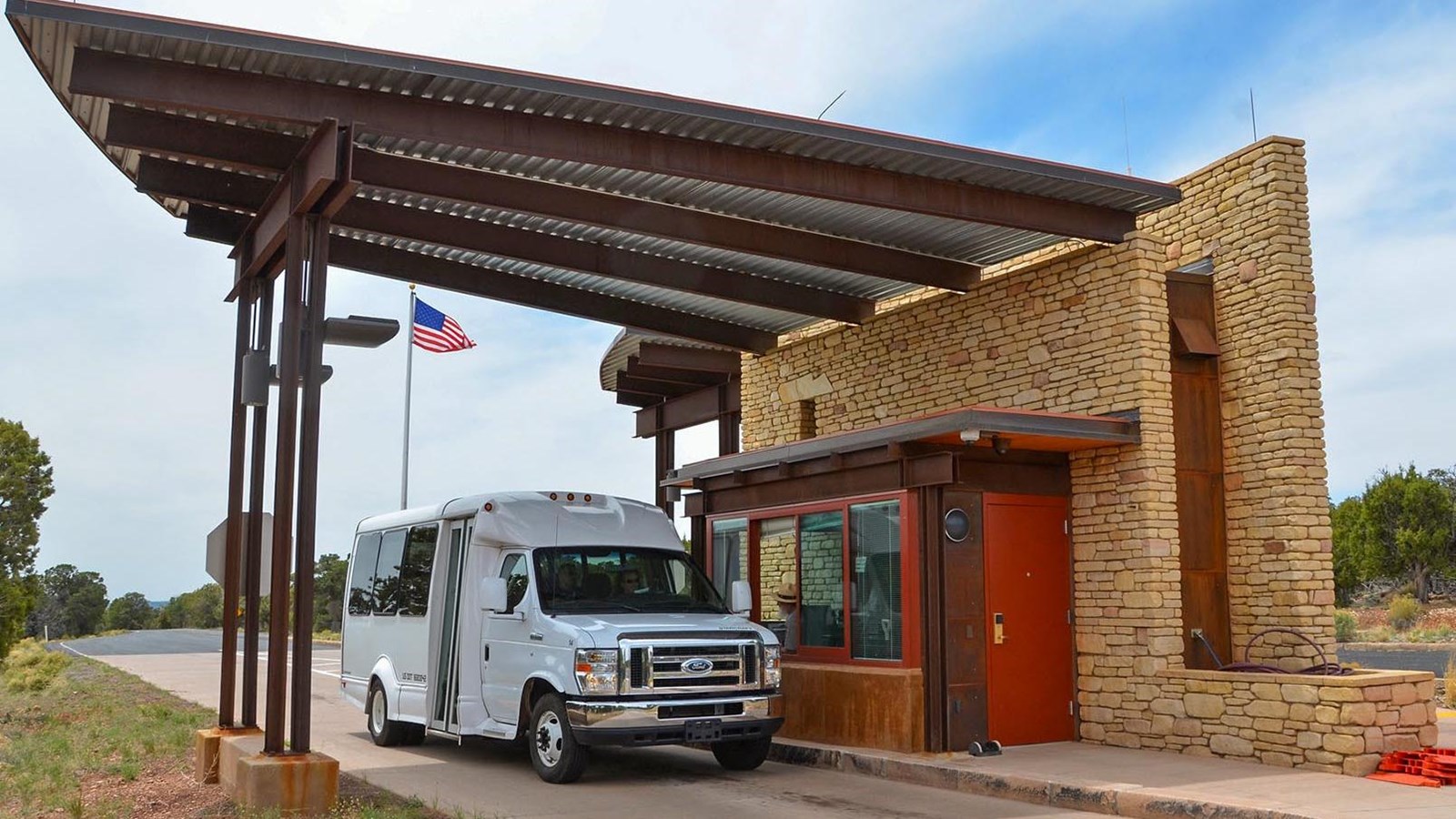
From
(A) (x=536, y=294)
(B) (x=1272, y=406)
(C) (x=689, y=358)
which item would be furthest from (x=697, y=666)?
(C) (x=689, y=358)

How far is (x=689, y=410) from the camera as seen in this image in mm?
22016

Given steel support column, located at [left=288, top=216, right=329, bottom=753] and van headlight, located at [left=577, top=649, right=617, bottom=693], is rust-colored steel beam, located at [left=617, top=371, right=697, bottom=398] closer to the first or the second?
van headlight, located at [left=577, top=649, right=617, bottom=693]

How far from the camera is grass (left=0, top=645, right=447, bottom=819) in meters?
10.2

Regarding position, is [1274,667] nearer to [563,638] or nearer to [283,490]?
[563,638]

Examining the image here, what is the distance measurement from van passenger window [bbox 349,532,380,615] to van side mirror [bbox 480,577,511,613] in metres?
3.62

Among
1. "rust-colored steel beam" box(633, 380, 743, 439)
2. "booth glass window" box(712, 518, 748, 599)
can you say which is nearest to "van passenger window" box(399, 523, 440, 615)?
"booth glass window" box(712, 518, 748, 599)

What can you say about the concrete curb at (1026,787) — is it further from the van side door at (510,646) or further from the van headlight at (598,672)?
the van side door at (510,646)

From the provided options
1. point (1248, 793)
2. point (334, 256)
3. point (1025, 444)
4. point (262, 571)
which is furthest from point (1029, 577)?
point (334, 256)

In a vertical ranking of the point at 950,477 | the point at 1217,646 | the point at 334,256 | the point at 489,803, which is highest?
the point at 334,256

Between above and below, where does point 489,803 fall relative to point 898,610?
below

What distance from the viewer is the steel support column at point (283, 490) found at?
33.4 ft

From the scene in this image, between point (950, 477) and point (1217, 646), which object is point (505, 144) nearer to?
point (950, 477)

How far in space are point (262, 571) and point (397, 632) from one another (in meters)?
3.40

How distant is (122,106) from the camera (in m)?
11.4
